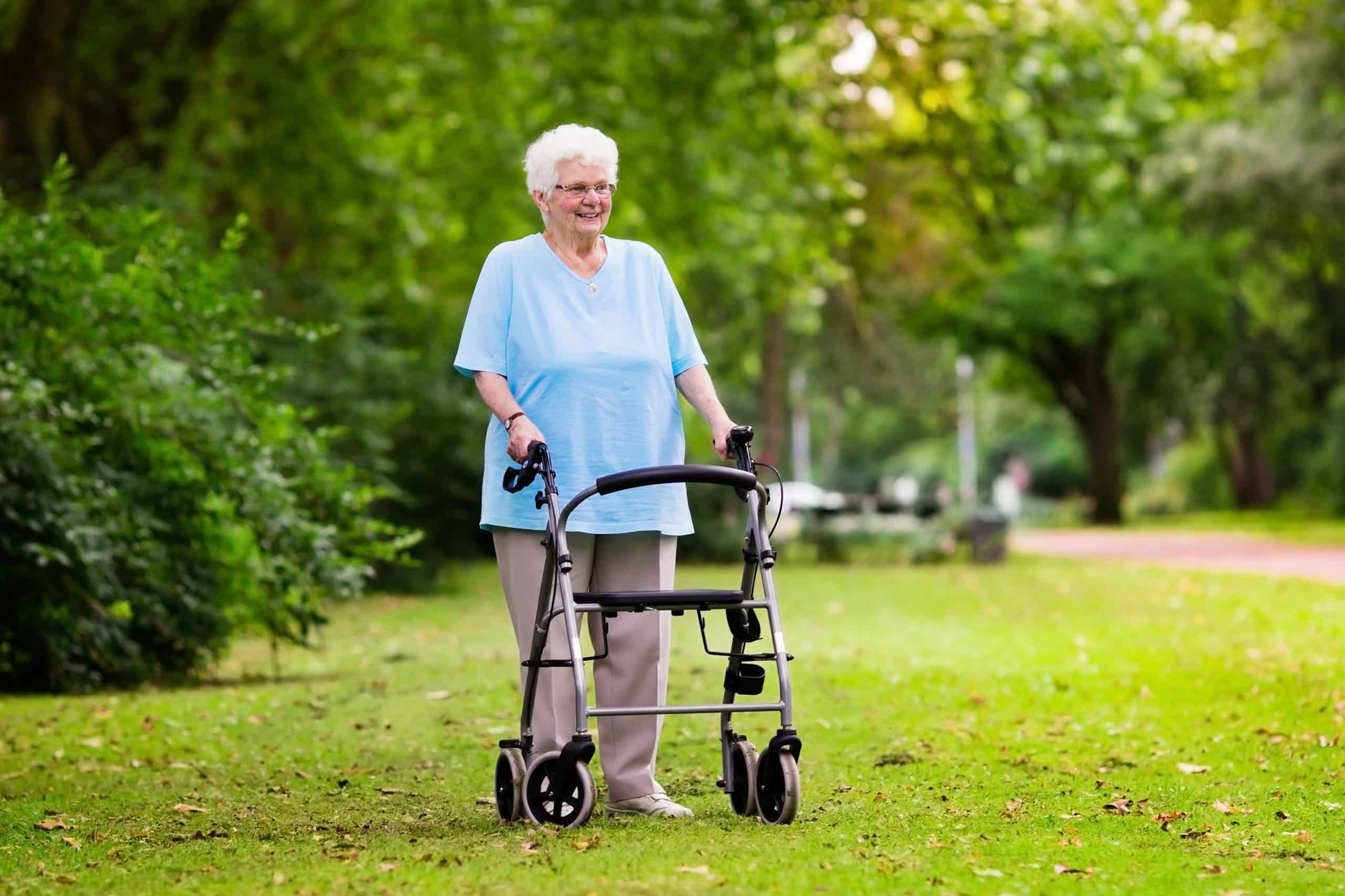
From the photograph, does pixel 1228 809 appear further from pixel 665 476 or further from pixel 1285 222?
pixel 1285 222

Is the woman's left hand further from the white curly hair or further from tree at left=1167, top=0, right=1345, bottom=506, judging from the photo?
tree at left=1167, top=0, right=1345, bottom=506

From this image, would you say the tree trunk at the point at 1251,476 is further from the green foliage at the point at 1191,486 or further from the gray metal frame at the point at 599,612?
the gray metal frame at the point at 599,612

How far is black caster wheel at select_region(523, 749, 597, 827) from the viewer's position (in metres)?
5.57

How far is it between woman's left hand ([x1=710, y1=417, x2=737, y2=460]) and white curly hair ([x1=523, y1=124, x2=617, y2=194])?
0.82 m

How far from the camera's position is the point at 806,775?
7.35 meters

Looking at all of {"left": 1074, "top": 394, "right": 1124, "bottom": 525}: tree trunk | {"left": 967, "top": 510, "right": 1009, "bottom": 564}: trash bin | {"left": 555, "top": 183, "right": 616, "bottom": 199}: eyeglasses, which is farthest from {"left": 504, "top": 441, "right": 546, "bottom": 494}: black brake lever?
{"left": 1074, "top": 394, "right": 1124, "bottom": 525}: tree trunk

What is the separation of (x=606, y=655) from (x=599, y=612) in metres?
0.39

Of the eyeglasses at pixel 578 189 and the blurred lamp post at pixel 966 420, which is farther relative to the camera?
the blurred lamp post at pixel 966 420

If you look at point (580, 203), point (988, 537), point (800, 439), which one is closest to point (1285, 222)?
point (988, 537)

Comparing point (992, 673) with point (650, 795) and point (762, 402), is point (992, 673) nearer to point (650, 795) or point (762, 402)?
point (650, 795)

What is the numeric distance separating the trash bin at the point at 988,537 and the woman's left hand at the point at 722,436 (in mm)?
21217

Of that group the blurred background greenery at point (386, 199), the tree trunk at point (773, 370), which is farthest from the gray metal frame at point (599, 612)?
the tree trunk at point (773, 370)

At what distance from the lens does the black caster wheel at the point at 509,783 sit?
19.3 ft

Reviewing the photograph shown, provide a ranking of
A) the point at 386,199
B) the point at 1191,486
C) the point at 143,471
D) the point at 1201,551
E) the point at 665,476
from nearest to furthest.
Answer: the point at 665,476, the point at 143,471, the point at 386,199, the point at 1201,551, the point at 1191,486
